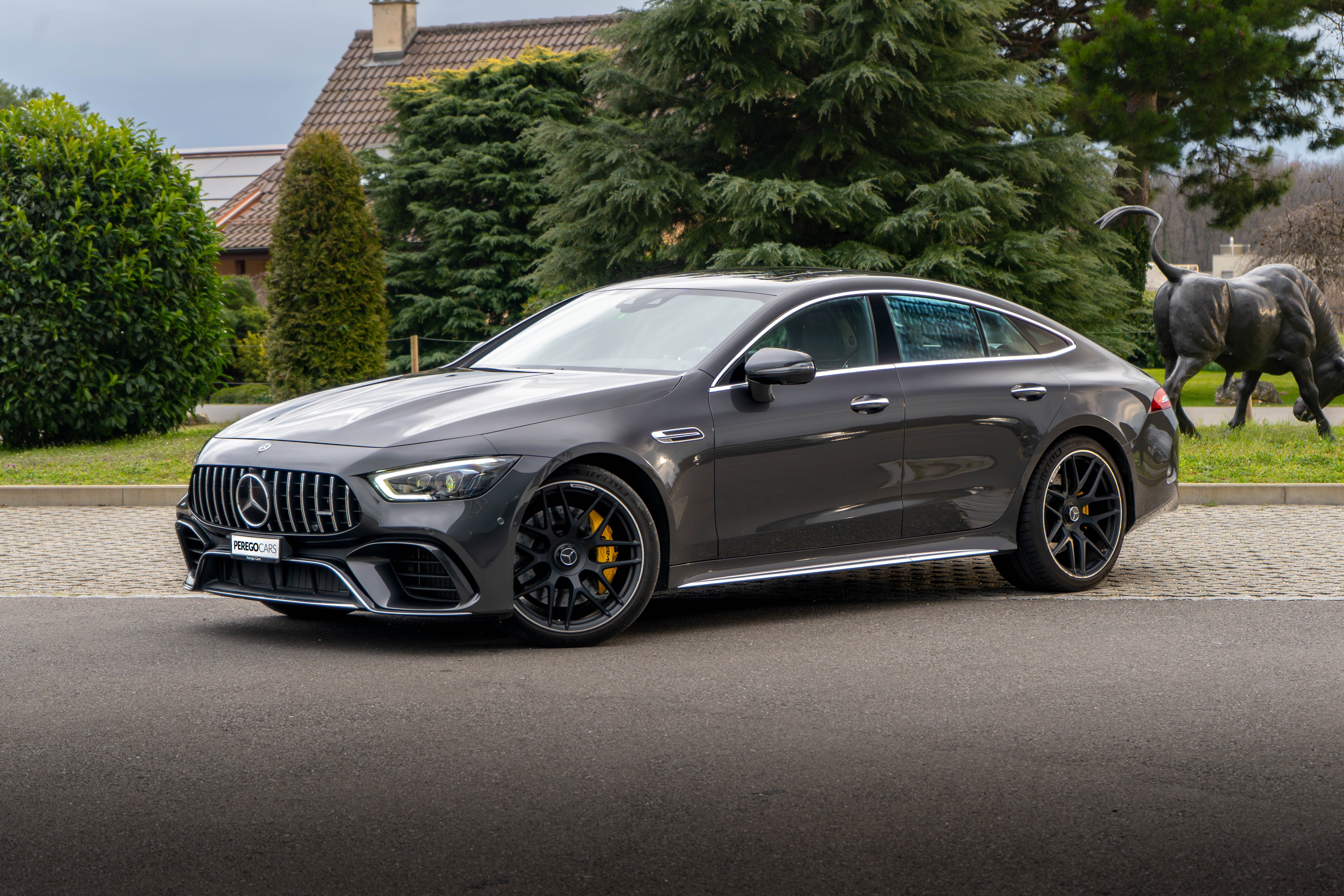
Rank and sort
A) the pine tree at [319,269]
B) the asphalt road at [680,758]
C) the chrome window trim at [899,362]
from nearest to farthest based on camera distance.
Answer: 1. the asphalt road at [680,758]
2. the chrome window trim at [899,362]
3. the pine tree at [319,269]

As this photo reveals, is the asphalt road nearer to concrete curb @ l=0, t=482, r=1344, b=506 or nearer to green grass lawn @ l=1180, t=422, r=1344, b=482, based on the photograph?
concrete curb @ l=0, t=482, r=1344, b=506

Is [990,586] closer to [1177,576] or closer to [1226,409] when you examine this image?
[1177,576]

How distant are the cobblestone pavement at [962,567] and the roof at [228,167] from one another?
32252 millimetres

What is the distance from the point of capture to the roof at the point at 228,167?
43250mm

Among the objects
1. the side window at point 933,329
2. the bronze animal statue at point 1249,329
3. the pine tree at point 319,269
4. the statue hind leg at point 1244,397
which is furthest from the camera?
the pine tree at point 319,269

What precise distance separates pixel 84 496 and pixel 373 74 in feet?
106

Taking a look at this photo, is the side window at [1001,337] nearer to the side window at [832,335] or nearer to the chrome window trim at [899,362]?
the chrome window trim at [899,362]

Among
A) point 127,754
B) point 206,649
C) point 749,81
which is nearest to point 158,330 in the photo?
point 749,81

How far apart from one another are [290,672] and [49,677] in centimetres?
95

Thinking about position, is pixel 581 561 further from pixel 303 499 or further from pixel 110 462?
pixel 110 462

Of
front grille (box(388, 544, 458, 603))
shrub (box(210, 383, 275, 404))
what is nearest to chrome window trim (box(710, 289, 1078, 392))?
front grille (box(388, 544, 458, 603))

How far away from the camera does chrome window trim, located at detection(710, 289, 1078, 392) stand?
22.9ft

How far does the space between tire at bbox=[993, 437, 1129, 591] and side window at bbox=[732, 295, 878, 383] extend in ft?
3.95

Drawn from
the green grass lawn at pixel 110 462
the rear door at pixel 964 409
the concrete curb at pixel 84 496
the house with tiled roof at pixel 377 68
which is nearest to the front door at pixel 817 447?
the rear door at pixel 964 409
